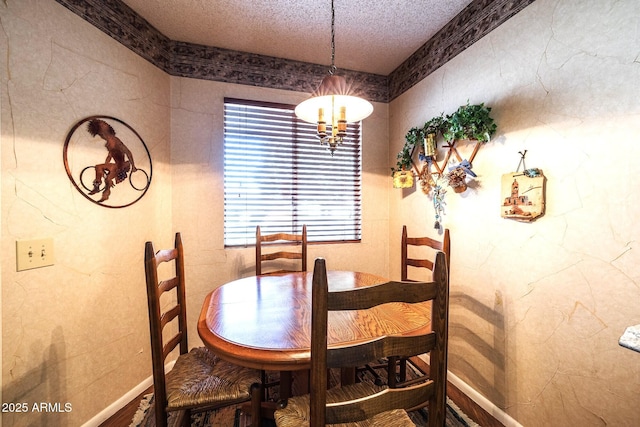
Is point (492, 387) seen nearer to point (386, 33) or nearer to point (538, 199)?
point (538, 199)

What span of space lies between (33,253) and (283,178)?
168 centimetres

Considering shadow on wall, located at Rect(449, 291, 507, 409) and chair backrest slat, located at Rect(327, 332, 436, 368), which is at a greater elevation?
chair backrest slat, located at Rect(327, 332, 436, 368)

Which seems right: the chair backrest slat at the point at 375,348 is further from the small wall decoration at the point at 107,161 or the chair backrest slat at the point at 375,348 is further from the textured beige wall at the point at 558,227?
the small wall decoration at the point at 107,161

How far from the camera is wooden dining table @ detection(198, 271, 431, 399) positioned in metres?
0.93

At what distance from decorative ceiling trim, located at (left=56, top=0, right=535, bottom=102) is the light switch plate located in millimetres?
1284

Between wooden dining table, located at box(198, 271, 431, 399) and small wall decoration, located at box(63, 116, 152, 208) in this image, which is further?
small wall decoration, located at box(63, 116, 152, 208)

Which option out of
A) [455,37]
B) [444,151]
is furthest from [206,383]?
[455,37]

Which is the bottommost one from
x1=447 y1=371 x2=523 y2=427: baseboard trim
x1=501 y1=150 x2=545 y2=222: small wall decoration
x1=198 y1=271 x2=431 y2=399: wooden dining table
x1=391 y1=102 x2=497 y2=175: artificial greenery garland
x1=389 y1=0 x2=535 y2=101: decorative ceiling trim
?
x1=447 y1=371 x2=523 y2=427: baseboard trim

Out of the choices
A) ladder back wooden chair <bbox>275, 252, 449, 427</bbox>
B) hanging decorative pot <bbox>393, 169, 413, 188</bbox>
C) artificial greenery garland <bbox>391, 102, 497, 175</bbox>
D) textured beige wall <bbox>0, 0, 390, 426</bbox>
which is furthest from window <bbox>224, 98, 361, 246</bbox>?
ladder back wooden chair <bbox>275, 252, 449, 427</bbox>

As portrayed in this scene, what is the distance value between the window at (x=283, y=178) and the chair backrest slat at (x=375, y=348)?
1768 millimetres

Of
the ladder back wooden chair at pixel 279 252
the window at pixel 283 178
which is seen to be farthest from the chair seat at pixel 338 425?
the window at pixel 283 178

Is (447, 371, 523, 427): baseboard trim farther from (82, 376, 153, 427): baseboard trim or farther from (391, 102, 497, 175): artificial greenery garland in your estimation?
(82, 376, 153, 427): baseboard trim

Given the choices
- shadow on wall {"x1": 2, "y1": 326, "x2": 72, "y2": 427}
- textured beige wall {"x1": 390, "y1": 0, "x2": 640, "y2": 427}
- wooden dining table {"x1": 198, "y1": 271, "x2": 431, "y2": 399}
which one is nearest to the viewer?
wooden dining table {"x1": 198, "y1": 271, "x2": 431, "y2": 399}

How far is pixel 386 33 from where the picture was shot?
205 cm
